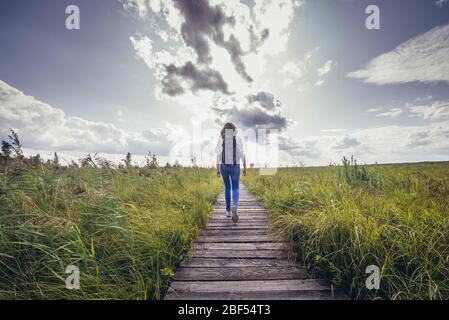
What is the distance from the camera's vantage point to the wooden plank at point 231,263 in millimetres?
2537

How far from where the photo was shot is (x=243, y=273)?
2.37 metres

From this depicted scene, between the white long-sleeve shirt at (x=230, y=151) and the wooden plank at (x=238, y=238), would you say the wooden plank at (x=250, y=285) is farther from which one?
the white long-sleeve shirt at (x=230, y=151)

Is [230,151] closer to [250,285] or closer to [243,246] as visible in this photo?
[243,246]

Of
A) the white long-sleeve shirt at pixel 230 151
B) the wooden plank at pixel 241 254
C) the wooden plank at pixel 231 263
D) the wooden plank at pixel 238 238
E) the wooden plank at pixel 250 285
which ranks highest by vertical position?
the white long-sleeve shirt at pixel 230 151

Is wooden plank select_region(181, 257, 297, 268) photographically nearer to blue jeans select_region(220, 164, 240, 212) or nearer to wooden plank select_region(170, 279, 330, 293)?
wooden plank select_region(170, 279, 330, 293)

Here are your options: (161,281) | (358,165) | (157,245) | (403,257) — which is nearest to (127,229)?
(157,245)

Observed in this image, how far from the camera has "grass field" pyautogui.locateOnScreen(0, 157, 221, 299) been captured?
2023mm

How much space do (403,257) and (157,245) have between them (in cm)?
285

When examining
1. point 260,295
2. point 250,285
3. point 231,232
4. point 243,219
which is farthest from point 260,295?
point 243,219

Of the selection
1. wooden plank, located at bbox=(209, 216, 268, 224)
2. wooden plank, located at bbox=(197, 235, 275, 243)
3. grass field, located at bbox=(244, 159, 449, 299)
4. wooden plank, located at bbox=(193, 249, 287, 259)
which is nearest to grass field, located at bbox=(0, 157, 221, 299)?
wooden plank, located at bbox=(197, 235, 275, 243)

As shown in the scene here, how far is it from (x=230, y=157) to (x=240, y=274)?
2557 mm

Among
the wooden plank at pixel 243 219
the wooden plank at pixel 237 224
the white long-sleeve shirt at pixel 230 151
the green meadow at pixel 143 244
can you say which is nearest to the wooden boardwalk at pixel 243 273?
the green meadow at pixel 143 244

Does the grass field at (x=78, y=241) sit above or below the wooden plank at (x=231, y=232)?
above

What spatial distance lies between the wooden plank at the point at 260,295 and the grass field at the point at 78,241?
258 mm
